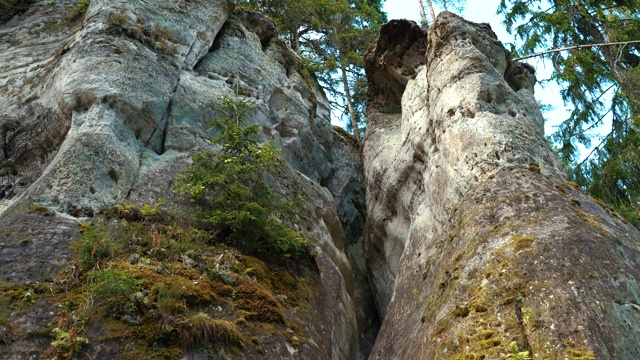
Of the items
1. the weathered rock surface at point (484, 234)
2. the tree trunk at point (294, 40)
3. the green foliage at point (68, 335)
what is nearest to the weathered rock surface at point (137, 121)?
the green foliage at point (68, 335)

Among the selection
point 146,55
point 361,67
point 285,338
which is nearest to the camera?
point 285,338

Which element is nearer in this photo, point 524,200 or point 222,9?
point 524,200

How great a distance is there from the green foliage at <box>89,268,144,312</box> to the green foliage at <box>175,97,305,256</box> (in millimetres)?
2216

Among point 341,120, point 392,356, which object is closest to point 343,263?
point 392,356

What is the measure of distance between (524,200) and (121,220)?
6.05 metres

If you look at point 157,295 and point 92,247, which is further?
point 92,247

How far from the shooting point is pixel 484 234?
7.23 metres

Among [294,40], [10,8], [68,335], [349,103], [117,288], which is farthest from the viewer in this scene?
[294,40]

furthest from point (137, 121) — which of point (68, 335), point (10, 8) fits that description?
point (10, 8)

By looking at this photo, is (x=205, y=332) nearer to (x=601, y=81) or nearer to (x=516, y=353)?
(x=516, y=353)

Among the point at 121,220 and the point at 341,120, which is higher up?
the point at 341,120

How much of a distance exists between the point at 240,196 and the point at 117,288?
298 cm

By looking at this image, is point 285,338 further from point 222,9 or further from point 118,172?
point 222,9

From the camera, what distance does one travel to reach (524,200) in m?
7.43
